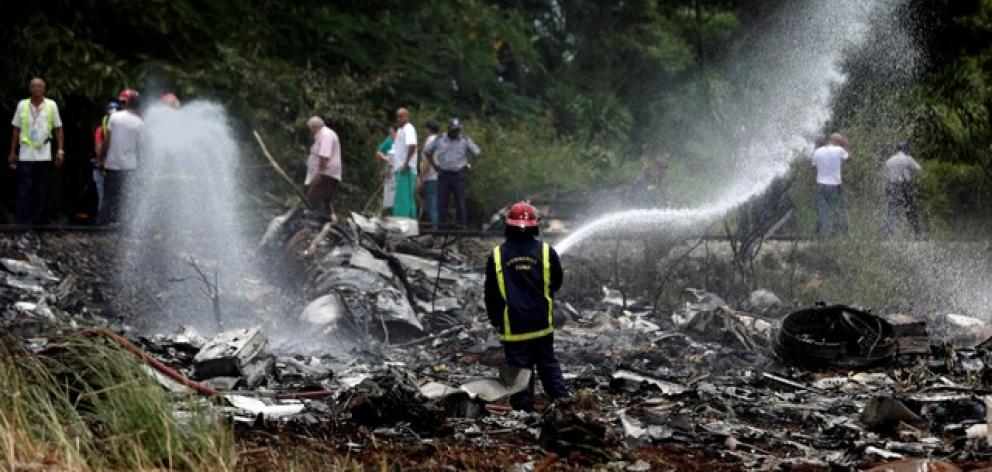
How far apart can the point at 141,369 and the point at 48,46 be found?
13.8 m

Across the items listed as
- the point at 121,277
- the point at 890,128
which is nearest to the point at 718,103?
the point at 890,128

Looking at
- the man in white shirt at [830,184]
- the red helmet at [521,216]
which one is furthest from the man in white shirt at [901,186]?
the red helmet at [521,216]

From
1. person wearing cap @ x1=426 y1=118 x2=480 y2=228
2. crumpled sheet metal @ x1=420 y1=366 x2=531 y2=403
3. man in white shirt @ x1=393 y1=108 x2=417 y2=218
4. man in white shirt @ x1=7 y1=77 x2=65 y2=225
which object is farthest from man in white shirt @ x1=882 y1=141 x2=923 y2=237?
man in white shirt @ x1=7 y1=77 x2=65 y2=225

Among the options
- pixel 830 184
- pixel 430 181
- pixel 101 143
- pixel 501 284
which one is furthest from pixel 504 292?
pixel 830 184

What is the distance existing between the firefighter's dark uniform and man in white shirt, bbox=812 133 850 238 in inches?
372

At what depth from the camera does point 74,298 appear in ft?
48.9

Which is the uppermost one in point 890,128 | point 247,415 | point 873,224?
point 890,128

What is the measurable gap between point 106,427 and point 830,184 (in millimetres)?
13048

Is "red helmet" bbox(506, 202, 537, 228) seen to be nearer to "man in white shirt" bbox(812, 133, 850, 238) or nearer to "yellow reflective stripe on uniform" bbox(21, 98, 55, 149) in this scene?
"yellow reflective stripe on uniform" bbox(21, 98, 55, 149)

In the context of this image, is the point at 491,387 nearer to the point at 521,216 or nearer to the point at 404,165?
the point at 521,216

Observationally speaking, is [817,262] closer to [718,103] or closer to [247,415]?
[247,415]

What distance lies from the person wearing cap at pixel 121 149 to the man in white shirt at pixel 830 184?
354 inches

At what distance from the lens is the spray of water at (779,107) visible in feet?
62.6

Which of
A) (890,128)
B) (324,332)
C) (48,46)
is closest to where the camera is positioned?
A: (324,332)
